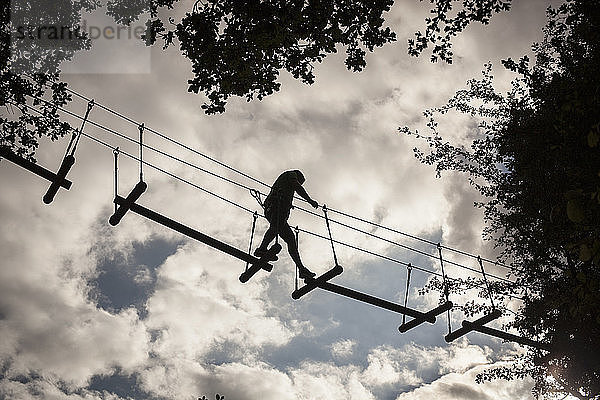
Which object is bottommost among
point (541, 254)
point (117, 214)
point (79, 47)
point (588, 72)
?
point (117, 214)

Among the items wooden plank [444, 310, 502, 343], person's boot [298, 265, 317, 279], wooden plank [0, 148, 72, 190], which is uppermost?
wooden plank [444, 310, 502, 343]

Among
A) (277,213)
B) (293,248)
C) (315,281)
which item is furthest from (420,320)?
(277,213)

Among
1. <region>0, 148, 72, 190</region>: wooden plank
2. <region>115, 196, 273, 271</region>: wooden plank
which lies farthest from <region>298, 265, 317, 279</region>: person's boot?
<region>0, 148, 72, 190</region>: wooden plank

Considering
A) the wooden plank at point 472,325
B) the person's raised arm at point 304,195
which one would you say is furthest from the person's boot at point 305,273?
the wooden plank at point 472,325

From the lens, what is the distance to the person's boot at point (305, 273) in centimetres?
848

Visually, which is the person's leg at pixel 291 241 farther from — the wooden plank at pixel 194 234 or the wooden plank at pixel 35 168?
the wooden plank at pixel 35 168

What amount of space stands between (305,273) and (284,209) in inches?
49.8

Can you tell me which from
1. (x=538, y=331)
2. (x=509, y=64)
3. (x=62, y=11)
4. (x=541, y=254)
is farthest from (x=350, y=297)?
(x=62, y=11)

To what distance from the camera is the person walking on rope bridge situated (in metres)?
8.30

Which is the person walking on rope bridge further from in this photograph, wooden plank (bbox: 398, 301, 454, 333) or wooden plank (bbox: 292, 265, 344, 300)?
wooden plank (bbox: 398, 301, 454, 333)

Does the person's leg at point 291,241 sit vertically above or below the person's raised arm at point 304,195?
below

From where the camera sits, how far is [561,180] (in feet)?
42.0

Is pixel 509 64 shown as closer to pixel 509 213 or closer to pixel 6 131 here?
pixel 509 213

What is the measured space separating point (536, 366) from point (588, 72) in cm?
1403
